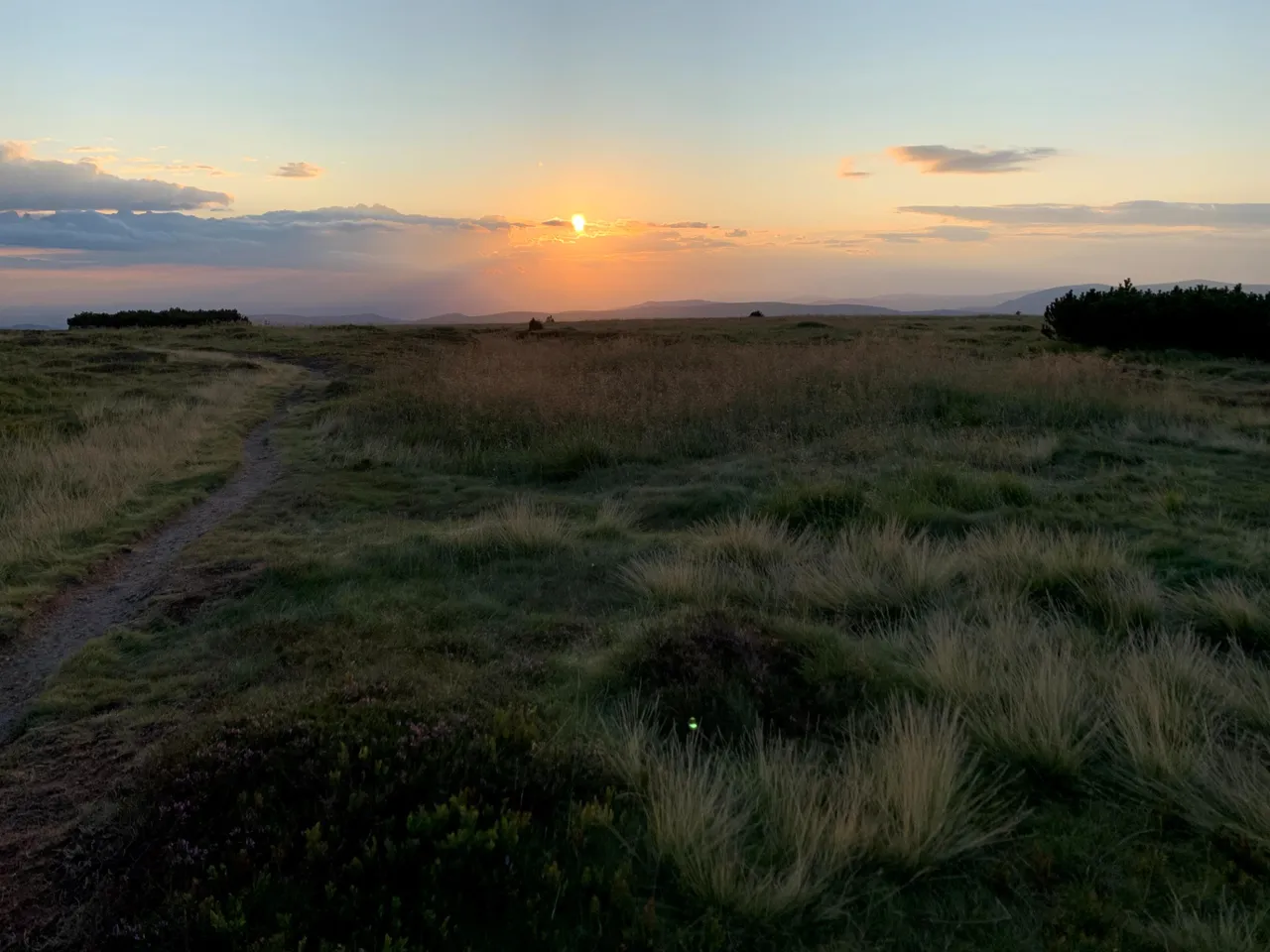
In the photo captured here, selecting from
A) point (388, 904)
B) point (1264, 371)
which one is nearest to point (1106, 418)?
point (1264, 371)

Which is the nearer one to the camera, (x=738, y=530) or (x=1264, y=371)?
(x=738, y=530)

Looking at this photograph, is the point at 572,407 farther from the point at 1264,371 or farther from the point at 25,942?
the point at 1264,371

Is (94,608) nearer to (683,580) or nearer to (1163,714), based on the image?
(683,580)

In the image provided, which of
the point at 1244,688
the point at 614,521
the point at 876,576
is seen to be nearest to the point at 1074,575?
the point at 876,576

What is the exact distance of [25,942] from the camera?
2.91 metres

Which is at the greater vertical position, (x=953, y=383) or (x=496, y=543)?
(x=953, y=383)

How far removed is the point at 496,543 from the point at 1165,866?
579 cm

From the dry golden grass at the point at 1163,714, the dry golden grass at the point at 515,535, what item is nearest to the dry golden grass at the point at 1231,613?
the dry golden grass at the point at 1163,714

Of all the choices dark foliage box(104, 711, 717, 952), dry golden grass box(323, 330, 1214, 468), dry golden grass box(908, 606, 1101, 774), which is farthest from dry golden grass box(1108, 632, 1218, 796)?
dry golden grass box(323, 330, 1214, 468)

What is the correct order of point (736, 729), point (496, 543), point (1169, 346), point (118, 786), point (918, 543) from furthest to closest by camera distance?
point (1169, 346)
point (496, 543)
point (918, 543)
point (736, 729)
point (118, 786)

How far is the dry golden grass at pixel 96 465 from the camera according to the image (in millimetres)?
8375

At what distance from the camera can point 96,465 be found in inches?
448

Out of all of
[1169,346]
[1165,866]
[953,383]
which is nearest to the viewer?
[1165,866]

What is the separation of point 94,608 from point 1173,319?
2870 cm
